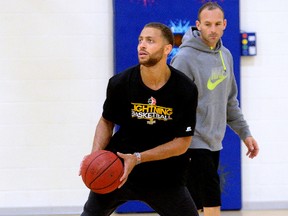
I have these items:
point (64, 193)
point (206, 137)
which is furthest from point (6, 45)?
point (206, 137)

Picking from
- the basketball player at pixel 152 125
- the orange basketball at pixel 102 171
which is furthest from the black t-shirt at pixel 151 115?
the orange basketball at pixel 102 171

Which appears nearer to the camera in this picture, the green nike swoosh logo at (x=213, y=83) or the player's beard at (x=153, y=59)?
the player's beard at (x=153, y=59)

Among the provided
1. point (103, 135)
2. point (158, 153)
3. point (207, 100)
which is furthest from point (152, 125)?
point (207, 100)

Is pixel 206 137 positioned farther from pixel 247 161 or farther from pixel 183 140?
pixel 247 161

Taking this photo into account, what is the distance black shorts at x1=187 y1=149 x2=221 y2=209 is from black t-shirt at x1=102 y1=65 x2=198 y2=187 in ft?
1.89

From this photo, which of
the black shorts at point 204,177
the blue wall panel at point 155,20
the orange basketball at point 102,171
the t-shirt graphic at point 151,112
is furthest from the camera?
the blue wall panel at point 155,20

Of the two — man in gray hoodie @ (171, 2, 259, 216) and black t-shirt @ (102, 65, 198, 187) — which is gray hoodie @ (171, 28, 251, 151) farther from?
black t-shirt @ (102, 65, 198, 187)

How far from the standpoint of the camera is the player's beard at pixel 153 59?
379 cm

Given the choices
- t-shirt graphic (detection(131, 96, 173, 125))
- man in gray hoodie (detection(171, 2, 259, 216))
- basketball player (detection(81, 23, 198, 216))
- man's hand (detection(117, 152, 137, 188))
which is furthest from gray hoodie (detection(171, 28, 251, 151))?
man's hand (detection(117, 152, 137, 188))

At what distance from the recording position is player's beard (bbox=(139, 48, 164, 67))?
3795mm

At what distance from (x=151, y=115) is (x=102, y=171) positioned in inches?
18.9

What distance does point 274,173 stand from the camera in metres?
6.82

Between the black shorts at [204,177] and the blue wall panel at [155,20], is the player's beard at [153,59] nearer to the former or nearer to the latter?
the black shorts at [204,177]

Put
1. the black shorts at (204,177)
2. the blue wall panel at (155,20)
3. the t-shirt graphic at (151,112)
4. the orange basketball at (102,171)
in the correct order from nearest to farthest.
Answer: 1. the orange basketball at (102,171)
2. the t-shirt graphic at (151,112)
3. the black shorts at (204,177)
4. the blue wall panel at (155,20)
